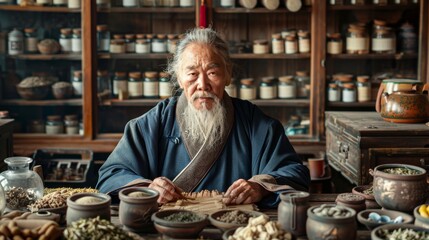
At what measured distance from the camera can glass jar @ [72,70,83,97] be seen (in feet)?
16.9

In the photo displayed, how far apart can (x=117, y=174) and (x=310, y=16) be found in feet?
9.20

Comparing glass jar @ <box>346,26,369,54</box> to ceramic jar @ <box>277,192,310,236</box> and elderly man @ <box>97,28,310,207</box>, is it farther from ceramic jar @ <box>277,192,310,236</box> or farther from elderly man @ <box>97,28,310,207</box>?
ceramic jar @ <box>277,192,310,236</box>

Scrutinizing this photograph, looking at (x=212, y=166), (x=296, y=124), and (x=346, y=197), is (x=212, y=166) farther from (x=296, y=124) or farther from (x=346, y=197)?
(x=296, y=124)

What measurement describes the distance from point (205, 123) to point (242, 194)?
21.5 inches

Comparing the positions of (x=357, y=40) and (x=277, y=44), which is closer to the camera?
(x=357, y=40)

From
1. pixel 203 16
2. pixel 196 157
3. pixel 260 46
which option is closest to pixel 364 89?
pixel 260 46

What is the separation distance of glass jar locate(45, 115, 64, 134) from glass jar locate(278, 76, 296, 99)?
68.7 inches

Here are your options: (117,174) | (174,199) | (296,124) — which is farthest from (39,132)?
(174,199)

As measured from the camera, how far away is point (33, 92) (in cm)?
514

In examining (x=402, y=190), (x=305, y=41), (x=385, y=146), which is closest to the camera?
(x=402, y=190)

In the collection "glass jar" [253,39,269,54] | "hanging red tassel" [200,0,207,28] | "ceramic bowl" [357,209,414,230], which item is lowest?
"ceramic bowl" [357,209,414,230]

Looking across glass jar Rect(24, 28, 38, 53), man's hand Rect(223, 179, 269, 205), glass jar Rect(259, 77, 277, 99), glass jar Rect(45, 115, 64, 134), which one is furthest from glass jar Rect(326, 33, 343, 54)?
man's hand Rect(223, 179, 269, 205)

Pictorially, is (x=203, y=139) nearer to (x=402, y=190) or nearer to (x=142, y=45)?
(x=402, y=190)

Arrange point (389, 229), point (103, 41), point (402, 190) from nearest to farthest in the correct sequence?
point (389, 229) → point (402, 190) → point (103, 41)
